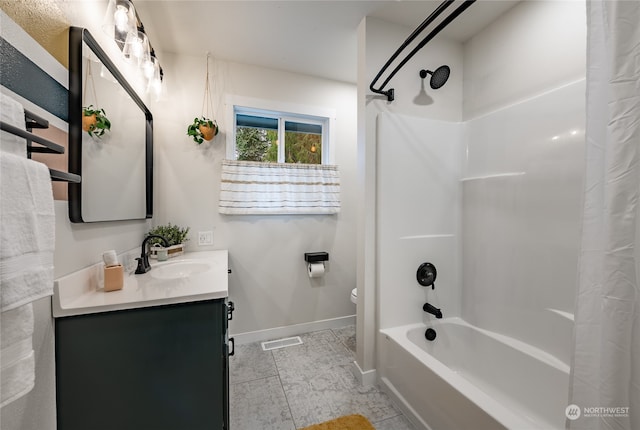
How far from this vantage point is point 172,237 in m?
2.01

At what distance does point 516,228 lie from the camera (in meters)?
1.64

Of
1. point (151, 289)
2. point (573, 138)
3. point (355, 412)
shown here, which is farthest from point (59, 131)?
point (573, 138)

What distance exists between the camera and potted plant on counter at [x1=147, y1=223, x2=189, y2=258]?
1915 mm

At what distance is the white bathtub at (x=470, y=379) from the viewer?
1136mm

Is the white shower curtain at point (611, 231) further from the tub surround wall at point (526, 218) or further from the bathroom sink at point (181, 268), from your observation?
the bathroom sink at point (181, 268)

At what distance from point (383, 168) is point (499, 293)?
117cm

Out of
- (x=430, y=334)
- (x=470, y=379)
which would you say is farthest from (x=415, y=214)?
(x=470, y=379)

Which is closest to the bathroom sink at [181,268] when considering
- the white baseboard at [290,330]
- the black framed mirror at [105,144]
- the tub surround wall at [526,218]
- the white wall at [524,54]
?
the black framed mirror at [105,144]

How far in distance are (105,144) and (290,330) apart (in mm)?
2060

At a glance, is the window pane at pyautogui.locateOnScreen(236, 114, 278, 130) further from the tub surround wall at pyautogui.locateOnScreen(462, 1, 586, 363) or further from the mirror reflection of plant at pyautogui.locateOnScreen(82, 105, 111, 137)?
the tub surround wall at pyautogui.locateOnScreen(462, 1, 586, 363)

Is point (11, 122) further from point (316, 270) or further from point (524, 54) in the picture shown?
point (524, 54)

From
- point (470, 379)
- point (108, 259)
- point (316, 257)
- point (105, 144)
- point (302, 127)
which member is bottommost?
point (470, 379)

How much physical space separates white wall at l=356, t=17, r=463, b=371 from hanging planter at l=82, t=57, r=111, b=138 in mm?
1479

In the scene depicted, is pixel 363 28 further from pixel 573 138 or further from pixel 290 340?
pixel 290 340
